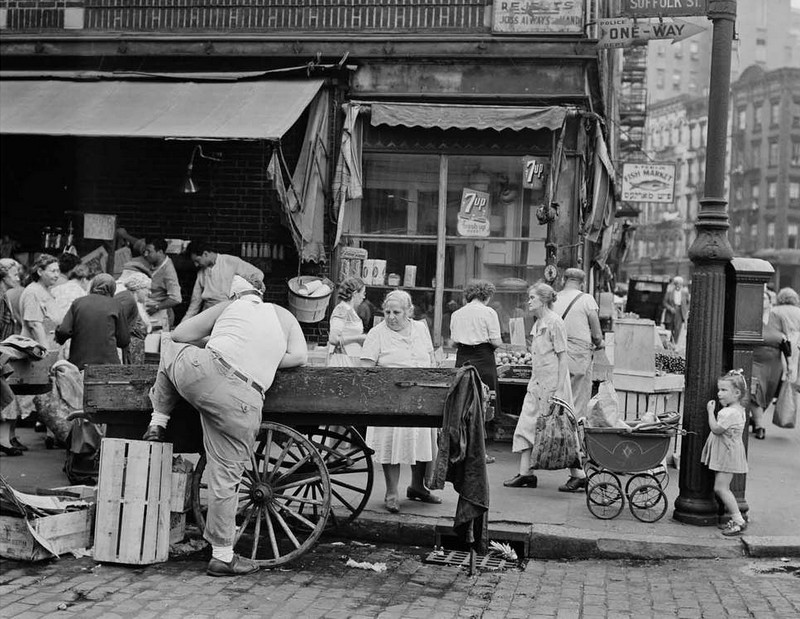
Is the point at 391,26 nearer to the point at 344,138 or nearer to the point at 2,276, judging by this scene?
the point at 344,138

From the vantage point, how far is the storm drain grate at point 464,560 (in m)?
7.30

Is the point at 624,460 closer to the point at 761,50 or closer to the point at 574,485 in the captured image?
the point at 574,485

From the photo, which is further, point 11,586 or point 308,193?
point 308,193

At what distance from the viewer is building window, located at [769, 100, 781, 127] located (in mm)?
84856

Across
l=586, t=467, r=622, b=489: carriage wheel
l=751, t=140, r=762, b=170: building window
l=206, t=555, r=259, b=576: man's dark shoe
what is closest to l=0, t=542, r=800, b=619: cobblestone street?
l=206, t=555, r=259, b=576: man's dark shoe

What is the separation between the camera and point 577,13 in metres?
12.4

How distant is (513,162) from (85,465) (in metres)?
6.29

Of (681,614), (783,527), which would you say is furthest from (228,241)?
(681,614)

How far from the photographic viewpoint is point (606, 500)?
8359 mm

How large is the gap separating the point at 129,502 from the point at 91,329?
3.25m

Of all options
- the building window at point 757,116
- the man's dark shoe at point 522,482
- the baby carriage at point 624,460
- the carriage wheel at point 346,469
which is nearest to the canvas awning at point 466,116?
the man's dark shoe at point 522,482

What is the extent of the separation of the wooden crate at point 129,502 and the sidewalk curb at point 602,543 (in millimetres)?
1924

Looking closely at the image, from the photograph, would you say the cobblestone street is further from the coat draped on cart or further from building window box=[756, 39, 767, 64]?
building window box=[756, 39, 767, 64]

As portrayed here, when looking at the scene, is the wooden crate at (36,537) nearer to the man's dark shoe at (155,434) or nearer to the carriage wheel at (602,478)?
the man's dark shoe at (155,434)
